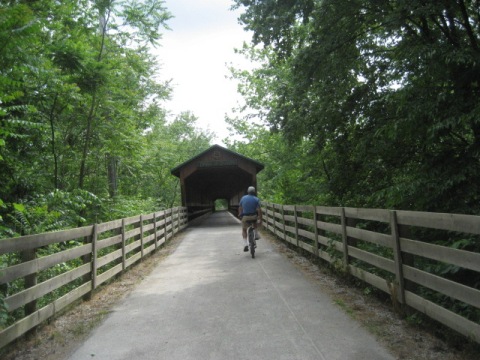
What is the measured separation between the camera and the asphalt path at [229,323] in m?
3.42

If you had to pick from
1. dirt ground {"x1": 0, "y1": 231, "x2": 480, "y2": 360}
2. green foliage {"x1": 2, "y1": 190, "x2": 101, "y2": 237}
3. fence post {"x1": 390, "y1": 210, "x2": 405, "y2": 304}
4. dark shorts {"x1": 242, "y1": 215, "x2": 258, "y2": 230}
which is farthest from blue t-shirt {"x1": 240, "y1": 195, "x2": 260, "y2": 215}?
fence post {"x1": 390, "y1": 210, "x2": 405, "y2": 304}

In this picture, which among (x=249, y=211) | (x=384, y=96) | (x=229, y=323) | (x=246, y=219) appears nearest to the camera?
(x=229, y=323)

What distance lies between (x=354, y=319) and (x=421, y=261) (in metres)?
1.12

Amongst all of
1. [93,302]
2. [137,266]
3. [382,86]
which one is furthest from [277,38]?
[93,302]

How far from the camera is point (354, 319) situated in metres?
4.23

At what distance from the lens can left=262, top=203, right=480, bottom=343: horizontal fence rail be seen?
9.91 ft

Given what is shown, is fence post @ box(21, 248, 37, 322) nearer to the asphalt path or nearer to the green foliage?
the asphalt path

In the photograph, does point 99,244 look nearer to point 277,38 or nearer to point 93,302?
point 93,302

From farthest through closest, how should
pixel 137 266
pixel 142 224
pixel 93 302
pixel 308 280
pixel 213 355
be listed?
pixel 142 224 < pixel 137 266 < pixel 308 280 < pixel 93 302 < pixel 213 355

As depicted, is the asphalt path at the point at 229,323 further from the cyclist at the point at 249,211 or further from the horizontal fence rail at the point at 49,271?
the cyclist at the point at 249,211

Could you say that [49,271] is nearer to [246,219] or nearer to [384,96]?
[246,219]

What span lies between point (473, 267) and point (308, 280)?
3684 mm

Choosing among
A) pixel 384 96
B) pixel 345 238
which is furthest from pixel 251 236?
pixel 384 96

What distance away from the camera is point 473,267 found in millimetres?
2848
